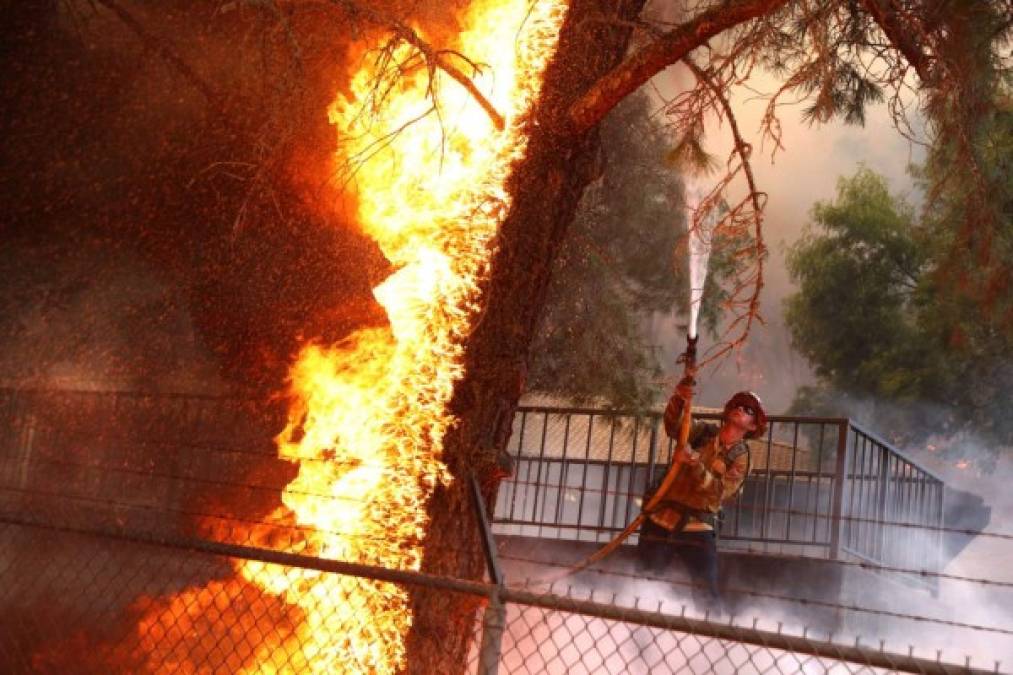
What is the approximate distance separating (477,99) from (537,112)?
43cm

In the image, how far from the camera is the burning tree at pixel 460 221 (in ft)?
17.9

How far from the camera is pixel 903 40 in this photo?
20.7 ft

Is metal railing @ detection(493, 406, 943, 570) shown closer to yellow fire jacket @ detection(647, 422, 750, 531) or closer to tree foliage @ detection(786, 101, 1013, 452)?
yellow fire jacket @ detection(647, 422, 750, 531)

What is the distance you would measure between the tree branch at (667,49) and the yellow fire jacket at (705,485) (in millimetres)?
2652

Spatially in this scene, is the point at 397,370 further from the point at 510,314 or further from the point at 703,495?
the point at 703,495

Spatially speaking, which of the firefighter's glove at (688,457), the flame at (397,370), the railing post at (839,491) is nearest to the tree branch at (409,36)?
the flame at (397,370)

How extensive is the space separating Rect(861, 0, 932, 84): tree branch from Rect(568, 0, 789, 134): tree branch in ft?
3.60

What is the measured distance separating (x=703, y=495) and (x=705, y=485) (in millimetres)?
Result: 242

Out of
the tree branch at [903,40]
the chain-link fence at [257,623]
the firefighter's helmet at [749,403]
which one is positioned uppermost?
the tree branch at [903,40]

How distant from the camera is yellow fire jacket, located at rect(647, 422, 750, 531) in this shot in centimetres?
728

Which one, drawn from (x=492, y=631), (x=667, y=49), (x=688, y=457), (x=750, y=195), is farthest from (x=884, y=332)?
(x=492, y=631)

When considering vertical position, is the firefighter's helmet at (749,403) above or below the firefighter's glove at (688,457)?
above

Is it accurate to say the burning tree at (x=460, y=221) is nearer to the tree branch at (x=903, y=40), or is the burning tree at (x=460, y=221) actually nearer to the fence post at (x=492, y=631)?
the tree branch at (x=903, y=40)

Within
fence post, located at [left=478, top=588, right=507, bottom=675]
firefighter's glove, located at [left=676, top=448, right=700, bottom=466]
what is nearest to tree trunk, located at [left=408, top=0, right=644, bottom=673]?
firefighter's glove, located at [left=676, top=448, right=700, bottom=466]
